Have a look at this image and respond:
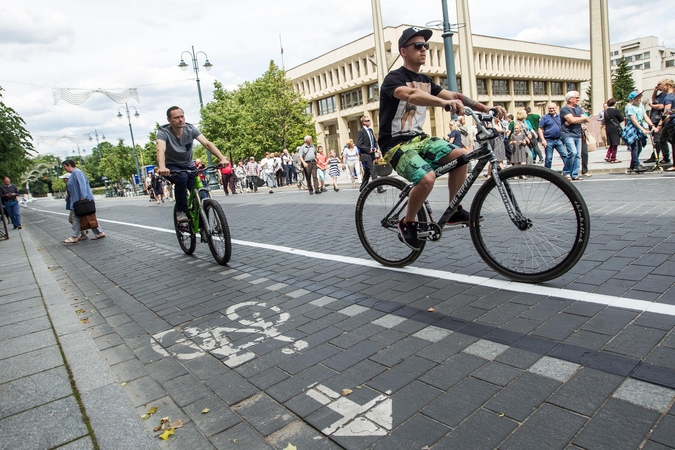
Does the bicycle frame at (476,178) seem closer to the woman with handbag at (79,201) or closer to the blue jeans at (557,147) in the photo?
the blue jeans at (557,147)

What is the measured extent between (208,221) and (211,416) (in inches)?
156

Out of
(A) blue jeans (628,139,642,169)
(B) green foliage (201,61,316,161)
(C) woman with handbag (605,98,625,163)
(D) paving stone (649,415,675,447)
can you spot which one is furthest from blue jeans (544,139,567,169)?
(B) green foliage (201,61,316,161)

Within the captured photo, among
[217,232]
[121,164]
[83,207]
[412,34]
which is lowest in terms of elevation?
[217,232]

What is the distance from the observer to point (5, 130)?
17.1 m

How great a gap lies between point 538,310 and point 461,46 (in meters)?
21.4

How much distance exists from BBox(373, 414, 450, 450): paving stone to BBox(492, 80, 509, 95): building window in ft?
237

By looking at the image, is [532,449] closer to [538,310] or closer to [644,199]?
[538,310]

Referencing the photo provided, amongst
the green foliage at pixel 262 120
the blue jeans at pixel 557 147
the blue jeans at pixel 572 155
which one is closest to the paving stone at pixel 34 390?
the blue jeans at pixel 572 155

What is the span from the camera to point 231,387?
2.70 m

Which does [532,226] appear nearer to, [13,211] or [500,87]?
[13,211]

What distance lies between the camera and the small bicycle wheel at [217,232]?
5.75 meters

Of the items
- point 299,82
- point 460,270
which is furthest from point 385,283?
point 299,82

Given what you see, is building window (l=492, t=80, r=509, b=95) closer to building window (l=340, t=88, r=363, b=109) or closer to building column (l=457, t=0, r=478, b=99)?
building window (l=340, t=88, r=363, b=109)

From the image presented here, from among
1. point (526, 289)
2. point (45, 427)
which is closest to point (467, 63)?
point (526, 289)
